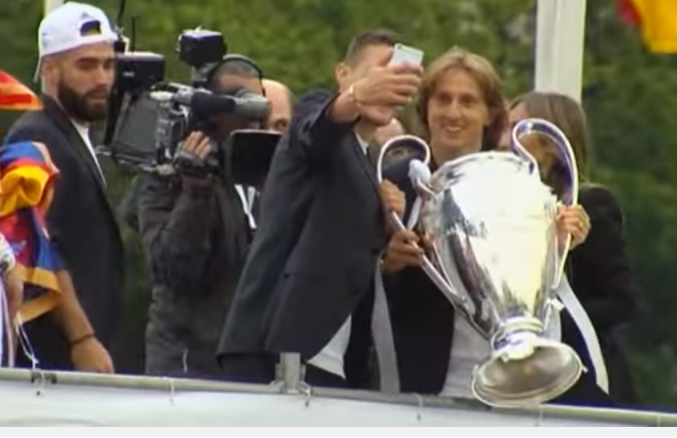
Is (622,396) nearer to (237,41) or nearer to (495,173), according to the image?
(495,173)

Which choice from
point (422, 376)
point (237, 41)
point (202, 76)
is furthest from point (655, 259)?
point (422, 376)

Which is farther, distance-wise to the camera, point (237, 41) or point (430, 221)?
point (237, 41)

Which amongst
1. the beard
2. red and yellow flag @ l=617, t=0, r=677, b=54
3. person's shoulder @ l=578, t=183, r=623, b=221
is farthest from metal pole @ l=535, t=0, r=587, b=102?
the beard

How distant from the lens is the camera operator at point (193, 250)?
704 centimetres

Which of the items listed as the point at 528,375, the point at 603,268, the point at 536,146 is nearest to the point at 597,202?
the point at 603,268

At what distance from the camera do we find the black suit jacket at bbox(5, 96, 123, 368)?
678cm

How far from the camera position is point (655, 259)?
1365 centimetres

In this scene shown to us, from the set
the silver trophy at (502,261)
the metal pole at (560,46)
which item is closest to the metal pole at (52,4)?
the metal pole at (560,46)

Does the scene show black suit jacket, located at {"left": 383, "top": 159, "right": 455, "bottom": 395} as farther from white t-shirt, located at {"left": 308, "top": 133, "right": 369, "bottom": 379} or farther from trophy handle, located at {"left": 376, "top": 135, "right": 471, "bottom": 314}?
white t-shirt, located at {"left": 308, "top": 133, "right": 369, "bottom": 379}

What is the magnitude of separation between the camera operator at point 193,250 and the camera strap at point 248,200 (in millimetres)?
13

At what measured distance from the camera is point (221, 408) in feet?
18.5

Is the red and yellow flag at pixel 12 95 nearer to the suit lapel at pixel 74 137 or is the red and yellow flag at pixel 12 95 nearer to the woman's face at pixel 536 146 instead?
the suit lapel at pixel 74 137

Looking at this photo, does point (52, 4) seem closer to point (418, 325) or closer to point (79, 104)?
point (79, 104)

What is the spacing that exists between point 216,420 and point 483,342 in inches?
35.0
